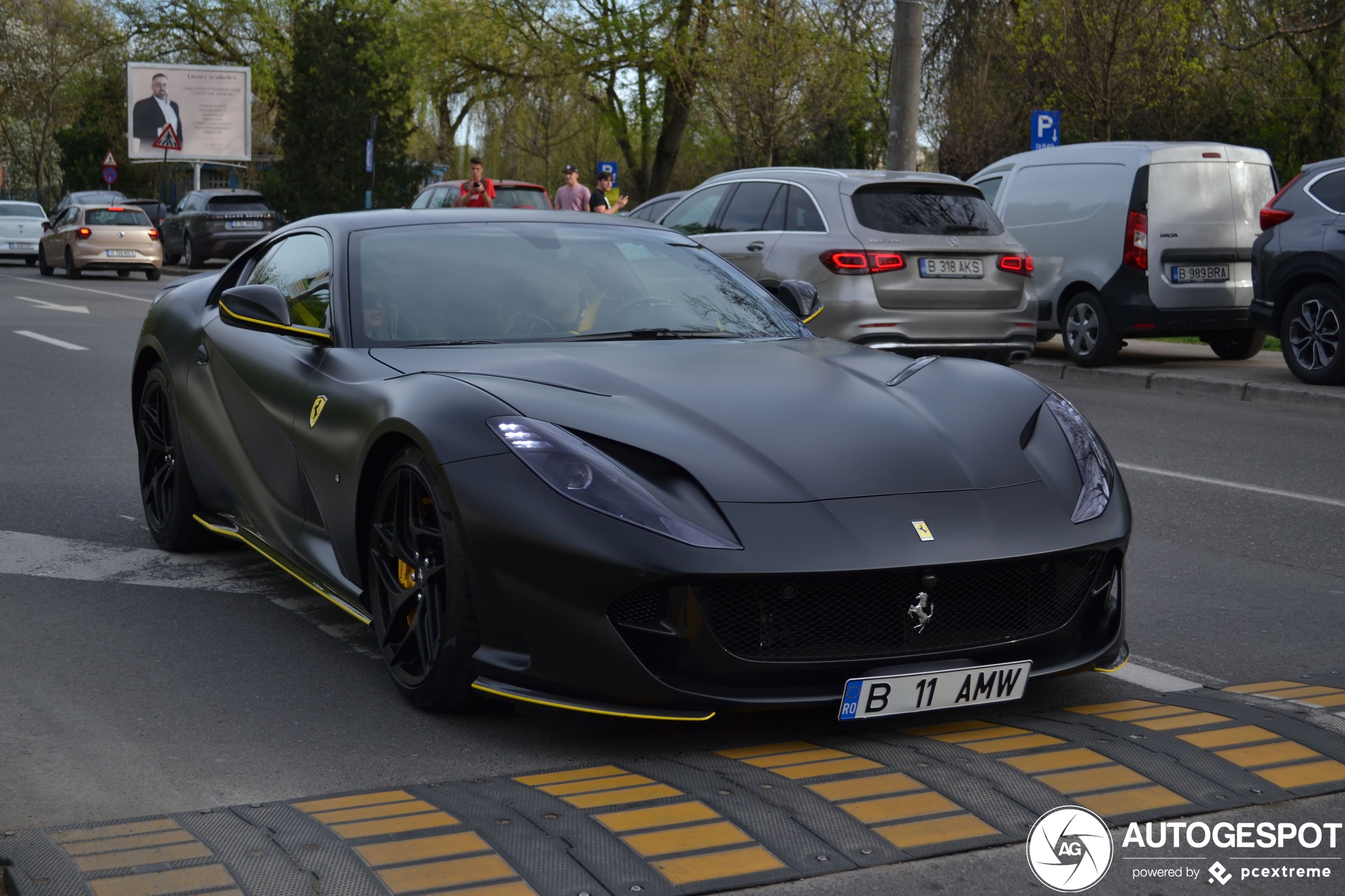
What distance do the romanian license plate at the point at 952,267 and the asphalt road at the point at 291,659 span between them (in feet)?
11.9

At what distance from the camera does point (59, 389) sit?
1143cm

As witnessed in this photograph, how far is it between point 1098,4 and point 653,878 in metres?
21.6

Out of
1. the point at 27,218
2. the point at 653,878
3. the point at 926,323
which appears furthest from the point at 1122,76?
the point at 27,218

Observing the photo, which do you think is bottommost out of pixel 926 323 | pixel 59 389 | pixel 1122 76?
pixel 59 389

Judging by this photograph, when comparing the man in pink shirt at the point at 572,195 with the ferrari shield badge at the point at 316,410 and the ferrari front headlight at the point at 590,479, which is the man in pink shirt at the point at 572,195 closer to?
the ferrari shield badge at the point at 316,410

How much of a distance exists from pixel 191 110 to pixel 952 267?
128ft

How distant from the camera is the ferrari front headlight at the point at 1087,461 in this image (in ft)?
12.4

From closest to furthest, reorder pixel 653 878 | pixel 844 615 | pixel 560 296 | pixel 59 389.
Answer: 1. pixel 653 878
2. pixel 844 615
3. pixel 560 296
4. pixel 59 389

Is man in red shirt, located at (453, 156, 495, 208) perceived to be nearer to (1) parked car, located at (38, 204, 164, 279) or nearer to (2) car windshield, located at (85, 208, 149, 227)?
(1) parked car, located at (38, 204, 164, 279)

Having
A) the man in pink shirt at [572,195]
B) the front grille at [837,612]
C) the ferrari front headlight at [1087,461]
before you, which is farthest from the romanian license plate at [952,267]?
the man in pink shirt at [572,195]

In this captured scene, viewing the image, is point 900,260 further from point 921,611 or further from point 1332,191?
point 921,611

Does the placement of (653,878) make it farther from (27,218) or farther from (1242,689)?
(27,218)

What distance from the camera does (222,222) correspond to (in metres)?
32.9

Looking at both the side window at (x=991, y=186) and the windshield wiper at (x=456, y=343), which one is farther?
the side window at (x=991, y=186)
